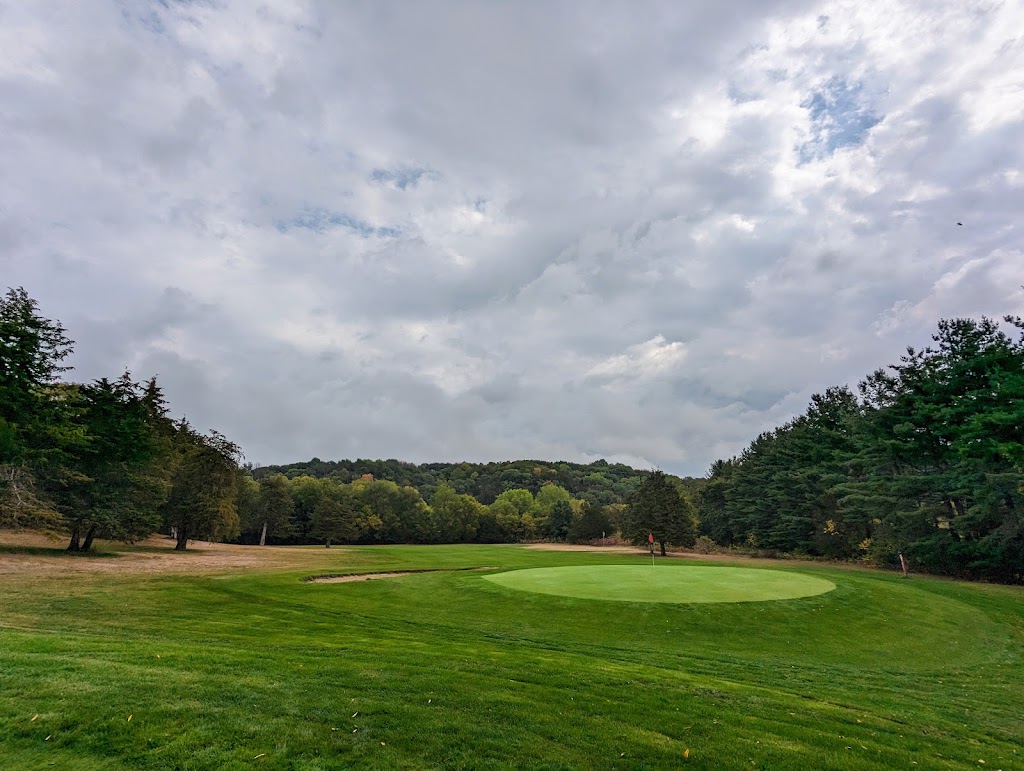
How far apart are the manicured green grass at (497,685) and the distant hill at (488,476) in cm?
12600

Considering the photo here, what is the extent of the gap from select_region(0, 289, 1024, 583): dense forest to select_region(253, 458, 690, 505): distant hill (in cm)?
8118

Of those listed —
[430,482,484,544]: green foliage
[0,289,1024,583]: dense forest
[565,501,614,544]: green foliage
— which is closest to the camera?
[0,289,1024,583]: dense forest

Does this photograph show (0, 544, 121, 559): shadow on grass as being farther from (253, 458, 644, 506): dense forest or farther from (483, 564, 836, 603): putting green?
(253, 458, 644, 506): dense forest

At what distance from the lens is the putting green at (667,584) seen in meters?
21.6

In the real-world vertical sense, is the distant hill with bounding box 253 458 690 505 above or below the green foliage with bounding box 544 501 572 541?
above

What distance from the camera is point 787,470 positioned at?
61125mm

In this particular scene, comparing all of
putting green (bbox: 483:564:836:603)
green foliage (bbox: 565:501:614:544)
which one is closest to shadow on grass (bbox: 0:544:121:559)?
putting green (bbox: 483:564:836:603)

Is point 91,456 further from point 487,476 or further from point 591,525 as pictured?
point 487,476

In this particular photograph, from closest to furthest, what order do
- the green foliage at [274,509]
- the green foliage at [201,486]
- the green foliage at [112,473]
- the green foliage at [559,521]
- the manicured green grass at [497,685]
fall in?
the manicured green grass at [497,685] < the green foliage at [112,473] < the green foliage at [201,486] < the green foliage at [274,509] < the green foliage at [559,521]

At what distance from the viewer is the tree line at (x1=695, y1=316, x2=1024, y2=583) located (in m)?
31.4

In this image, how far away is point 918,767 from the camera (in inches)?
286

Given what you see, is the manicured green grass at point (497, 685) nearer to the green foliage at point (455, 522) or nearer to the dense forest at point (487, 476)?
the green foliage at point (455, 522)

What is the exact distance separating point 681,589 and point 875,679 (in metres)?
10.4

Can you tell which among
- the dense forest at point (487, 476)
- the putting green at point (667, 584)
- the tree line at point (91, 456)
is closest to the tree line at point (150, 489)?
the tree line at point (91, 456)
